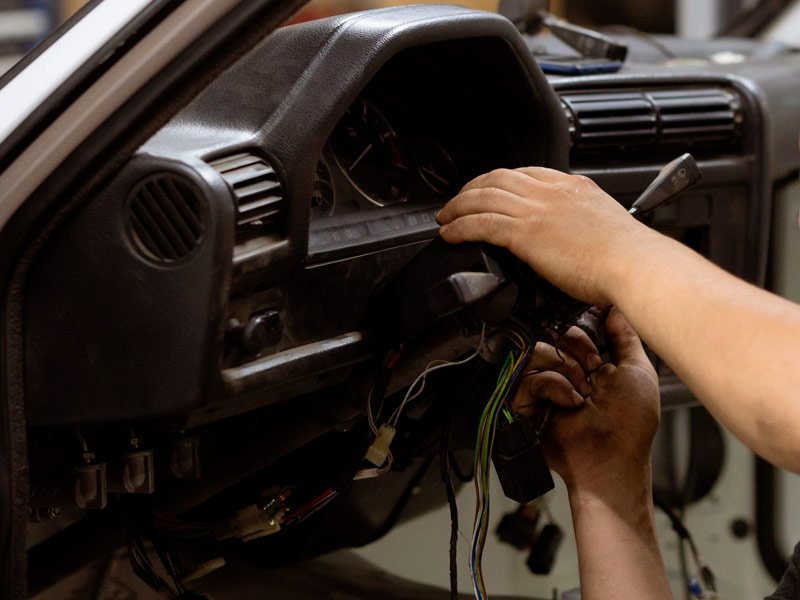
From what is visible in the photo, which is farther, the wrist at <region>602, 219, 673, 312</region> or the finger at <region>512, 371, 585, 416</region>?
the finger at <region>512, 371, 585, 416</region>

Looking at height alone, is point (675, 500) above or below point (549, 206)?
below

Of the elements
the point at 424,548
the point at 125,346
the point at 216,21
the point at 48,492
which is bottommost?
the point at 424,548

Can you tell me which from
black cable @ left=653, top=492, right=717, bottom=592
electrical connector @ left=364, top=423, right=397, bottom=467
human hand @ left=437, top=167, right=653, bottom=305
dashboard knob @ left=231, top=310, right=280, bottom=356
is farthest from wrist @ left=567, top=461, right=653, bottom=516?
black cable @ left=653, top=492, right=717, bottom=592

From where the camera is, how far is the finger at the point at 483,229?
1.19 m

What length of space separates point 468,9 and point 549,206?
0.40 meters

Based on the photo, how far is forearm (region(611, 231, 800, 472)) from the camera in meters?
0.96

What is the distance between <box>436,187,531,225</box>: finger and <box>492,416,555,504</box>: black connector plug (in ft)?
0.87

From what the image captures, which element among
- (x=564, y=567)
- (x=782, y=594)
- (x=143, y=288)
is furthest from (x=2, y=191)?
(x=564, y=567)

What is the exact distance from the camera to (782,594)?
1.41 m

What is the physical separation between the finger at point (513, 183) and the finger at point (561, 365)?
28 cm

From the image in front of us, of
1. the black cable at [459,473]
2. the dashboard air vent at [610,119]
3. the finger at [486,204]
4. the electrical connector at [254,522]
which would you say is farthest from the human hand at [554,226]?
the black cable at [459,473]

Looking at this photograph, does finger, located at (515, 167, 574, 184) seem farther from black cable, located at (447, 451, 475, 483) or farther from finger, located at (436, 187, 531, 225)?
black cable, located at (447, 451, 475, 483)

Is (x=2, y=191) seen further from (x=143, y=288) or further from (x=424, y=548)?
(x=424, y=548)

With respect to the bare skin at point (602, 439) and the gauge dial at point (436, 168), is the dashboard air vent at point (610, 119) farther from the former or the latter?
the bare skin at point (602, 439)
